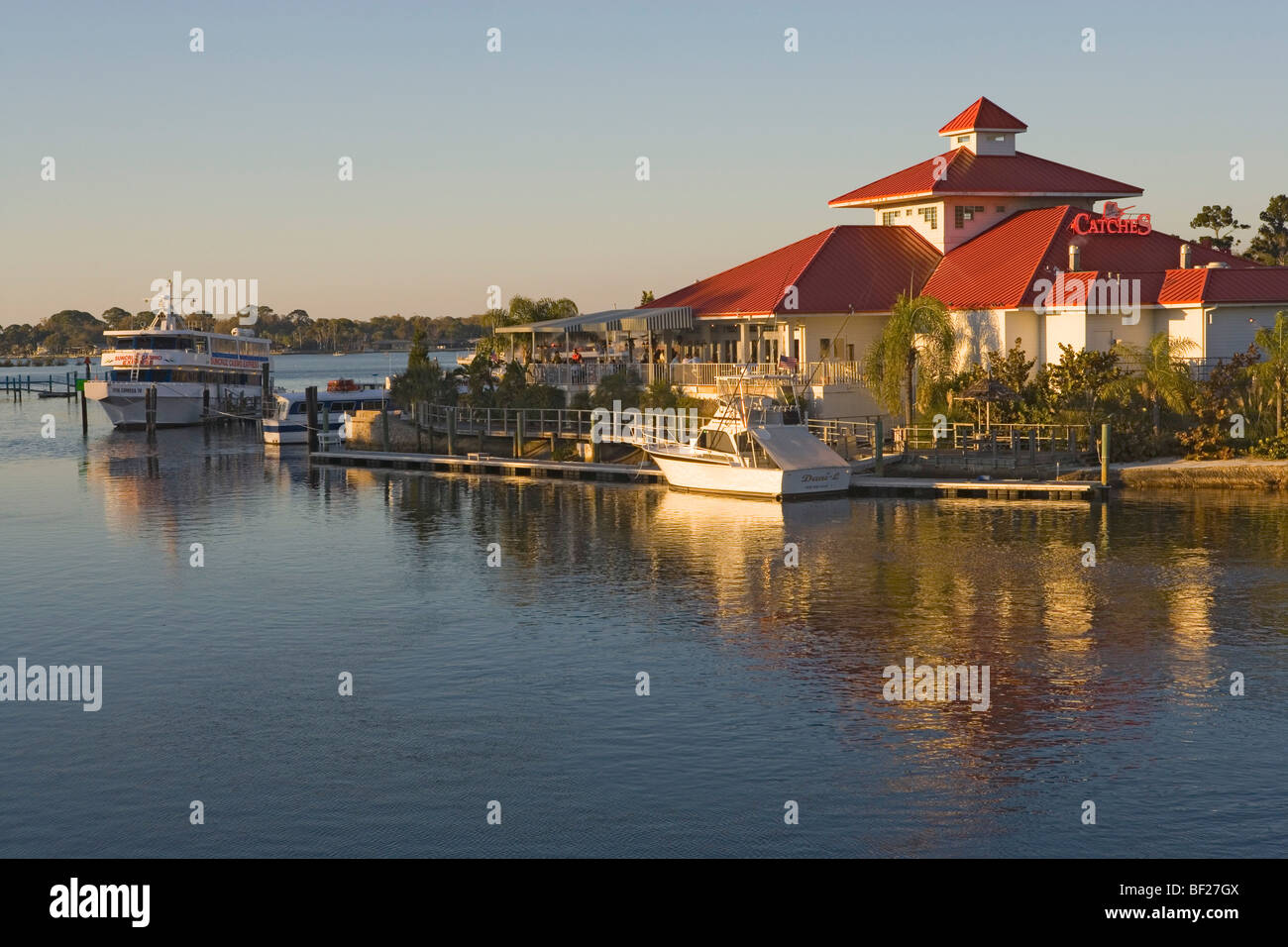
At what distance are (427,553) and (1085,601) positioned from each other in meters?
19.3

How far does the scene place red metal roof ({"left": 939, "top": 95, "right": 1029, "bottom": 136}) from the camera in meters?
71.0

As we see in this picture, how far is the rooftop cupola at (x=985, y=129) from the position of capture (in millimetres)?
71062

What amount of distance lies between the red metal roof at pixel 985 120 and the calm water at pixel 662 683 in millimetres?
27333

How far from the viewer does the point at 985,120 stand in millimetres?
71125

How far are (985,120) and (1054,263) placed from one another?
12.8m

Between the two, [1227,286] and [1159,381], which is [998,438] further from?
[1227,286]

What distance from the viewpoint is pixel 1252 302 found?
56.9 meters

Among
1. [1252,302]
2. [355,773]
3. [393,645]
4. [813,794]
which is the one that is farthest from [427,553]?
[1252,302]

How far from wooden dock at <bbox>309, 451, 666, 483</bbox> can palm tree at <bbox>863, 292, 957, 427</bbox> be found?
9.99 metres

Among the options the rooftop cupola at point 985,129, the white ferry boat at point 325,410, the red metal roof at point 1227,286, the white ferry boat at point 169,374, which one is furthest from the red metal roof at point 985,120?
the white ferry boat at point 169,374

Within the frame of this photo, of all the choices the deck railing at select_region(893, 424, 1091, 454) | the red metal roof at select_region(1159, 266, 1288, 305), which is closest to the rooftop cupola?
the red metal roof at select_region(1159, 266, 1288, 305)

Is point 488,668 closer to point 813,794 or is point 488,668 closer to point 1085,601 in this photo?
point 813,794

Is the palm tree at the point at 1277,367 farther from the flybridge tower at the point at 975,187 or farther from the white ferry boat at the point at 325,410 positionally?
the white ferry boat at the point at 325,410

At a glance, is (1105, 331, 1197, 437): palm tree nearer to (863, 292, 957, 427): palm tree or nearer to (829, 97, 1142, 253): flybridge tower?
(863, 292, 957, 427): palm tree
